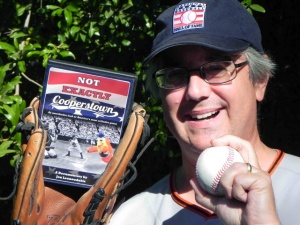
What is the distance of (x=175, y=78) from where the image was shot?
2.45 metres

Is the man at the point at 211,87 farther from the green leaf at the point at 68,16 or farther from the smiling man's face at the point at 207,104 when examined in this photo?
the green leaf at the point at 68,16

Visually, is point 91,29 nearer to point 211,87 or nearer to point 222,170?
point 211,87

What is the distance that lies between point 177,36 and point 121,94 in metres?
0.55

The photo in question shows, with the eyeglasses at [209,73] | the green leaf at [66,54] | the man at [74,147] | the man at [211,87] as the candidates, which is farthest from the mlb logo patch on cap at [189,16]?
the green leaf at [66,54]

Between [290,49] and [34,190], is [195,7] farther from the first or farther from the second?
[290,49]

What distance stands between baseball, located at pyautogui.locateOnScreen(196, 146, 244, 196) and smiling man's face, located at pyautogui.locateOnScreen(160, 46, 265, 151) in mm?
210

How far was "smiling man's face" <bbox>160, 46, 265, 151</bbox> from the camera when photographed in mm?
2395

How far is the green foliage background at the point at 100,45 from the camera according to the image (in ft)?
11.7

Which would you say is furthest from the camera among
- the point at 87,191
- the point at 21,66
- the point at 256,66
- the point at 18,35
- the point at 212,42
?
the point at 18,35

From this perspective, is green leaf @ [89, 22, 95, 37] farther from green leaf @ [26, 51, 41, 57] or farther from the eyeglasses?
the eyeglasses

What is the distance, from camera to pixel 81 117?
296cm

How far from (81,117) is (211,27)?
2.57 feet

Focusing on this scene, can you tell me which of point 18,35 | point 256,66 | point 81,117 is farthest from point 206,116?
point 18,35

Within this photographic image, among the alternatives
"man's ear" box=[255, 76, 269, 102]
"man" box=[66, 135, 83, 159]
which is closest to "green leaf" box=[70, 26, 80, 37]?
"man" box=[66, 135, 83, 159]
